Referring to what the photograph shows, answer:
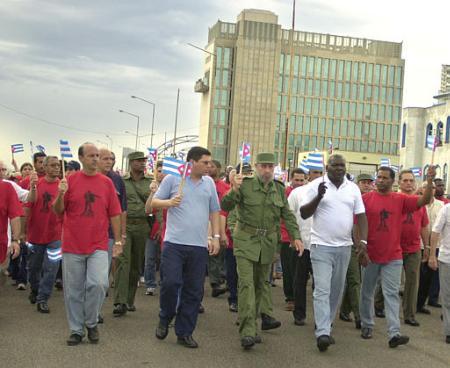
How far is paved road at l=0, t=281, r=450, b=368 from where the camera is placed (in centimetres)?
750

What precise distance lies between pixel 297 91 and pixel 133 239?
11739 cm

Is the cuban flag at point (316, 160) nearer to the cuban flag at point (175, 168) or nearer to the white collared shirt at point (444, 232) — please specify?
the white collared shirt at point (444, 232)

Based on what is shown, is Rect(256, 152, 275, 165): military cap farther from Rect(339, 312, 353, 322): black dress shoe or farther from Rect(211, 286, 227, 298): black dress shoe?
Rect(211, 286, 227, 298): black dress shoe

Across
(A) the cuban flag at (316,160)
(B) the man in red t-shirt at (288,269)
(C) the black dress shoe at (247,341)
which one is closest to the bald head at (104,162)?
(A) the cuban flag at (316,160)

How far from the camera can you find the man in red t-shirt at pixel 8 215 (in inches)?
352

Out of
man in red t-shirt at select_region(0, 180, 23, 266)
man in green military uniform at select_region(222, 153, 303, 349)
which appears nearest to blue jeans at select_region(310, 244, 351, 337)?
man in green military uniform at select_region(222, 153, 303, 349)

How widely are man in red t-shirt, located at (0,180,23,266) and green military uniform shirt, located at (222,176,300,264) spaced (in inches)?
89.5

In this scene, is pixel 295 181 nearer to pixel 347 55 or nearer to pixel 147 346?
pixel 147 346

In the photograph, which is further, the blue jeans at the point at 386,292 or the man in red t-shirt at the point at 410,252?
the man in red t-shirt at the point at 410,252

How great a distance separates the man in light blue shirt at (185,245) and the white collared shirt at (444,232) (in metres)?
3.06

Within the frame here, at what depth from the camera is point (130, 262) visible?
34.1 ft

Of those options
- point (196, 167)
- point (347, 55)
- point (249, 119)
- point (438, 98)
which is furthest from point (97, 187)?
point (347, 55)

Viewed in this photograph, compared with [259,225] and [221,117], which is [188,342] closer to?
[259,225]

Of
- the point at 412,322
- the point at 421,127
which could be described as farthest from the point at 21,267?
the point at 421,127
